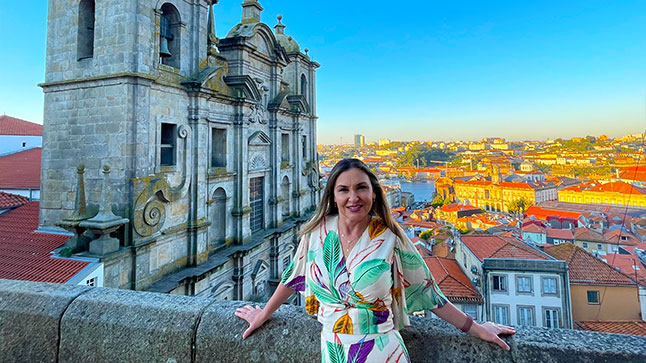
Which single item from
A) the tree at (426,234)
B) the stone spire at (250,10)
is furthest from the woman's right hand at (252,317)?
the tree at (426,234)

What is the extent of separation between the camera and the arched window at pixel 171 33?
10.9 meters

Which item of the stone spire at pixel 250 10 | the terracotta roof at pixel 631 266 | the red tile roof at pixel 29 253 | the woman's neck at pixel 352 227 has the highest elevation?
the stone spire at pixel 250 10

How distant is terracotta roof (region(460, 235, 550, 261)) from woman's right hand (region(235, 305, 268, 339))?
62.2 ft

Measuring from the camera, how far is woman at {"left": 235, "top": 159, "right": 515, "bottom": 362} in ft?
5.38

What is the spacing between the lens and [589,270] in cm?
1806

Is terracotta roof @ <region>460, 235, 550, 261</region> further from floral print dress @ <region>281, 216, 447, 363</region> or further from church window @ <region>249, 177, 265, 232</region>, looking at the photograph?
floral print dress @ <region>281, 216, 447, 363</region>

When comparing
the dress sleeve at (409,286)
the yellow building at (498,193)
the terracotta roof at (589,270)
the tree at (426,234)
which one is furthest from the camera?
the yellow building at (498,193)

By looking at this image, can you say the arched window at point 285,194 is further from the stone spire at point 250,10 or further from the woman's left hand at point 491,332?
the woman's left hand at point 491,332

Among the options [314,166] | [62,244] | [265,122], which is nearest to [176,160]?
[62,244]

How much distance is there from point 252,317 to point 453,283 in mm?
19046

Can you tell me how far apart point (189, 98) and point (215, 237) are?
5.30 metres

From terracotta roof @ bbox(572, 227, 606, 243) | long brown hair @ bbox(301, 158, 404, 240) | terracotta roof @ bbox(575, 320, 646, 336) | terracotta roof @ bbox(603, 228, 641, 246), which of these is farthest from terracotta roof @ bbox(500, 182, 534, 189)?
long brown hair @ bbox(301, 158, 404, 240)

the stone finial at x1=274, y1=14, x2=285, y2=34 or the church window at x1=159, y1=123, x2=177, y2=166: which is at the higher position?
the stone finial at x1=274, y1=14, x2=285, y2=34

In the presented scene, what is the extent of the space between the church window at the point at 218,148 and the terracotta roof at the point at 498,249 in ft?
47.2
